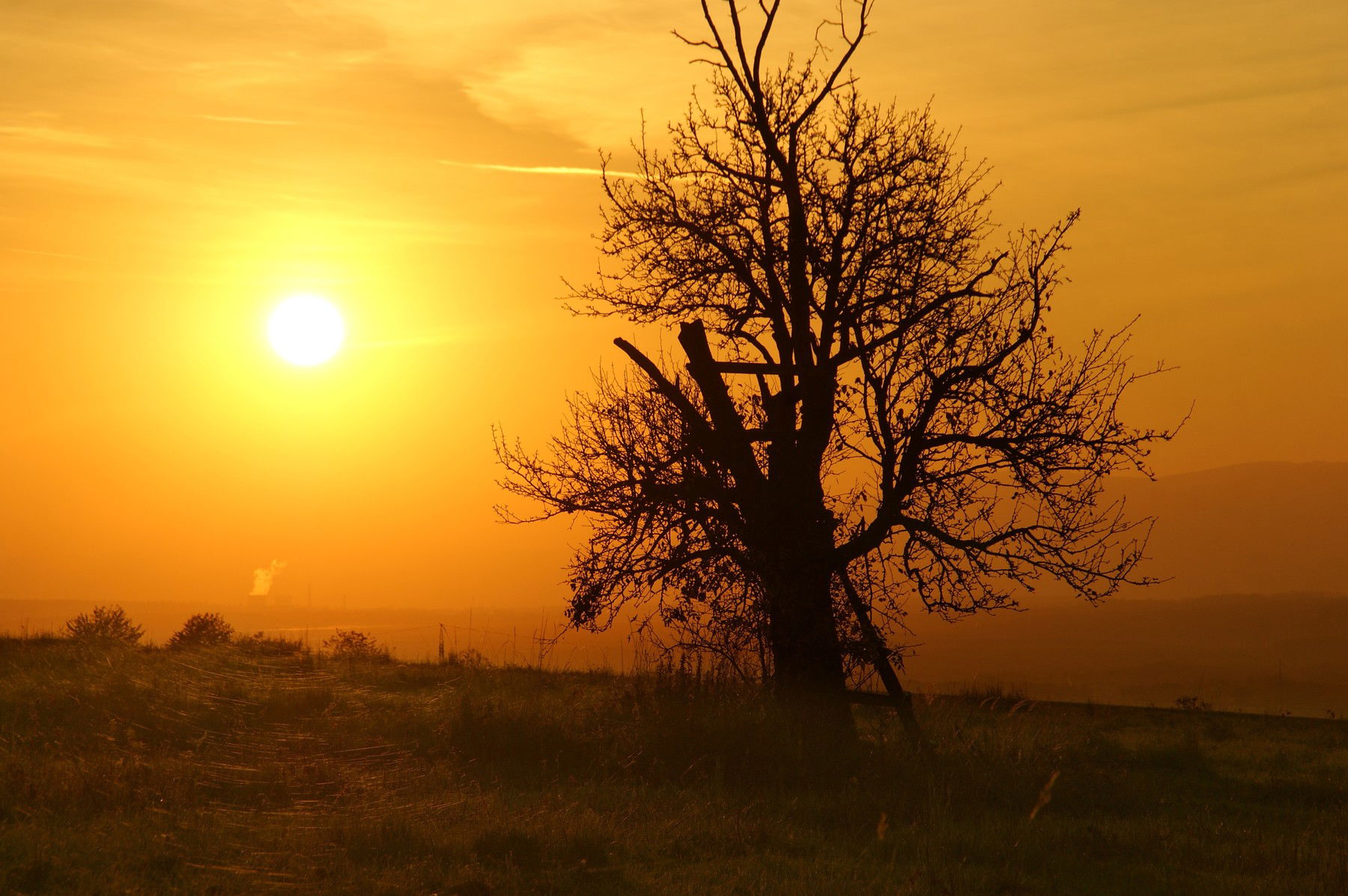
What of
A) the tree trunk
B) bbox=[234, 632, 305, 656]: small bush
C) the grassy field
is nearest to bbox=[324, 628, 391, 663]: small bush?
bbox=[234, 632, 305, 656]: small bush

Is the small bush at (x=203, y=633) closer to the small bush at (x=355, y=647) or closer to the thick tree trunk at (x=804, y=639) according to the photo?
the small bush at (x=355, y=647)

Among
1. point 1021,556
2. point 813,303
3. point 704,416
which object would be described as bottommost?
point 1021,556

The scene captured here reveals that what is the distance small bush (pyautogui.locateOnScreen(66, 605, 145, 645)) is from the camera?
2641 cm

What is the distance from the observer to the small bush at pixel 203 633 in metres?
25.3

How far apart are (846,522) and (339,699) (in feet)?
27.1

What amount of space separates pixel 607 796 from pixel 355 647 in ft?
53.7

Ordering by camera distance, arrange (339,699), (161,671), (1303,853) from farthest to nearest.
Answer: (161,671), (339,699), (1303,853)

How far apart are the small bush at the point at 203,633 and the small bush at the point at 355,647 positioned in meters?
2.47

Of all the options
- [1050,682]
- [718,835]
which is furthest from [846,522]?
[1050,682]

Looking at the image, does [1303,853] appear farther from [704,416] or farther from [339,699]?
[339,699]

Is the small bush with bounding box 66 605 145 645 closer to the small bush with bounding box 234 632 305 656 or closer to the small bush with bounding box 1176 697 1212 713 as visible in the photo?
the small bush with bounding box 234 632 305 656

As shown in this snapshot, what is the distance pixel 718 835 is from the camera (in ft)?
33.2

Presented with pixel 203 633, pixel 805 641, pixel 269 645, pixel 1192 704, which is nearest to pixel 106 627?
pixel 203 633

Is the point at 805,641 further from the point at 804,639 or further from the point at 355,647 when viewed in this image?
the point at 355,647
